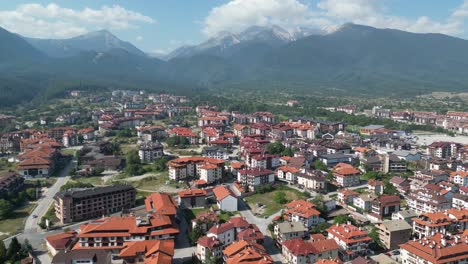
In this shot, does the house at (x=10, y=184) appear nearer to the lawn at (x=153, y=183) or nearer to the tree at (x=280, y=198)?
the lawn at (x=153, y=183)

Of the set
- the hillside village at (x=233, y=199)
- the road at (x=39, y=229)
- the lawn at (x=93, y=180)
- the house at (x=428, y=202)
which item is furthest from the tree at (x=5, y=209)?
the house at (x=428, y=202)

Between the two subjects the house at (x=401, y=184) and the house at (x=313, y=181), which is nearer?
the house at (x=401, y=184)

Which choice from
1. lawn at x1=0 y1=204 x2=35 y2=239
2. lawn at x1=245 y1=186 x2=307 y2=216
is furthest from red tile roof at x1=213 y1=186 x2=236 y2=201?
lawn at x1=0 y1=204 x2=35 y2=239

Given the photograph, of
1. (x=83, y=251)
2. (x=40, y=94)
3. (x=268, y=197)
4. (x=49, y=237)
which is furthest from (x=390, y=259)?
(x=40, y=94)

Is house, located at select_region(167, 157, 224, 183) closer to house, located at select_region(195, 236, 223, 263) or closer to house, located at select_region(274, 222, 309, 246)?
house, located at select_region(274, 222, 309, 246)

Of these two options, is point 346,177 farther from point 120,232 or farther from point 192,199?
point 120,232

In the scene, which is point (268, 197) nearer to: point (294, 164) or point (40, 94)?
point (294, 164)
